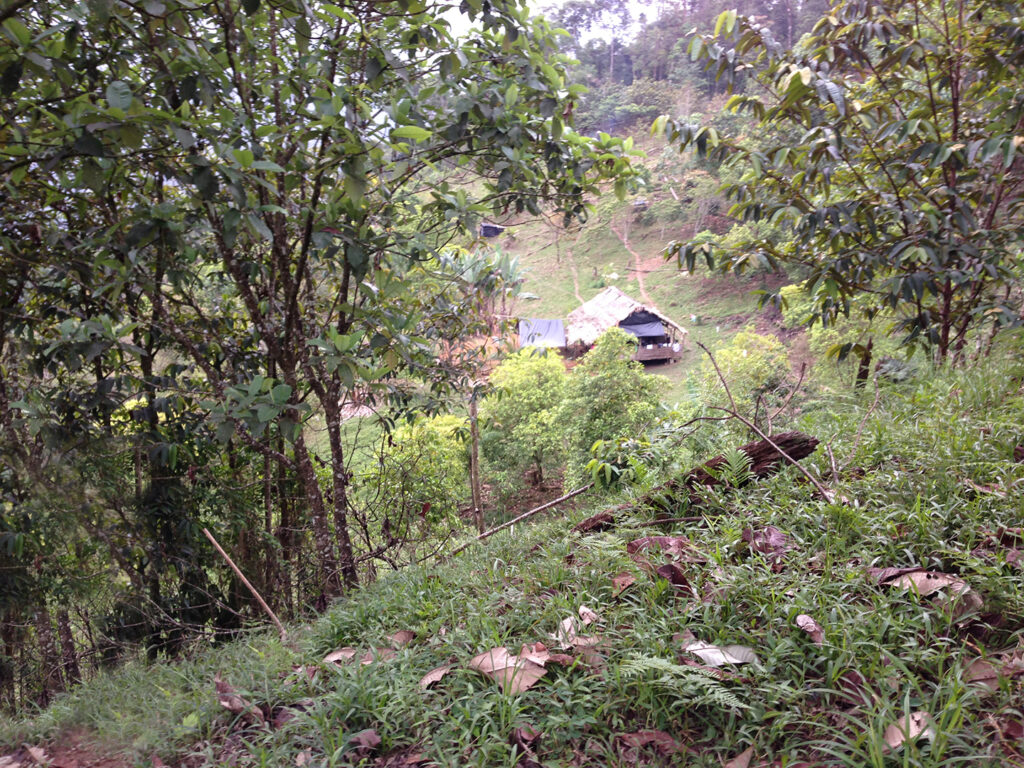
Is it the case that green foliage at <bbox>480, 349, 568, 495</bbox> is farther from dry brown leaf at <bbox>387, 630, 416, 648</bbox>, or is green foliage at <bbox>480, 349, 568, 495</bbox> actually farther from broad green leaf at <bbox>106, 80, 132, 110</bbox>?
broad green leaf at <bbox>106, 80, 132, 110</bbox>

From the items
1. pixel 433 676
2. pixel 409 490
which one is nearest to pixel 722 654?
pixel 433 676

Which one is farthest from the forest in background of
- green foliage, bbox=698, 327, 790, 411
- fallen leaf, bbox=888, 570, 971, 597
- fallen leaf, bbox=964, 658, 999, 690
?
green foliage, bbox=698, 327, 790, 411

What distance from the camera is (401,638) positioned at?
83.3 inches

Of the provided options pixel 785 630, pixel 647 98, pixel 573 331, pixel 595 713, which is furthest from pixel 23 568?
pixel 647 98

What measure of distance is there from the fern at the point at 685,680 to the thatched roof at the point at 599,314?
16.3 m

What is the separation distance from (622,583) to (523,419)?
392 inches

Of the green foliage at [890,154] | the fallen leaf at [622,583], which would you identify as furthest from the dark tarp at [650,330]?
the fallen leaf at [622,583]

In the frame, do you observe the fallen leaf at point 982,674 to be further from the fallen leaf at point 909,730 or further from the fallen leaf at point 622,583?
the fallen leaf at point 622,583

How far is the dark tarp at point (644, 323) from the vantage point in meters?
18.2

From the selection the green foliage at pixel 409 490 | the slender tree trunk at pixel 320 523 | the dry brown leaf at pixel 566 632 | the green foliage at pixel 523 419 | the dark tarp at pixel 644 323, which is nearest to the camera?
the dry brown leaf at pixel 566 632

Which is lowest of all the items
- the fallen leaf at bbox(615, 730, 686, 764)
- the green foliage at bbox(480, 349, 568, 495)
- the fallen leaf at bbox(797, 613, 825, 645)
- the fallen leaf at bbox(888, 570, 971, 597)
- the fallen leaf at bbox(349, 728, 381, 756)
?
the green foliage at bbox(480, 349, 568, 495)

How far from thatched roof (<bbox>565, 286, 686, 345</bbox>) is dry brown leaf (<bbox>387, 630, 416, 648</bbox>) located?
15932 mm

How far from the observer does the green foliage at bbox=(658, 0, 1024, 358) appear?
3.16m

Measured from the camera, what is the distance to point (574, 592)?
214 centimetres
